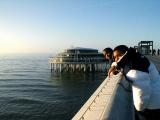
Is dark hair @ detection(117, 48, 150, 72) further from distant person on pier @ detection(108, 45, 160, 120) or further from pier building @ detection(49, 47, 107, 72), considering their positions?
pier building @ detection(49, 47, 107, 72)

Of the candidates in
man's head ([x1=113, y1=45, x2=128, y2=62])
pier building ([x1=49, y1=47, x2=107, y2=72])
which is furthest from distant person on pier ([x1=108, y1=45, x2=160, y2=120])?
pier building ([x1=49, y1=47, x2=107, y2=72])

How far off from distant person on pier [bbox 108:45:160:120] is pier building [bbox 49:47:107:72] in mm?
65677

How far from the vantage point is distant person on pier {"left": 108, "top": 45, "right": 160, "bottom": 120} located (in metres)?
5.33

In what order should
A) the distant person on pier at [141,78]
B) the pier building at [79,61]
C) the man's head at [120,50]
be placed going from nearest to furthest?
the distant person on pier at [141,78], the man's head at [120,50], the pier building at [79,61]

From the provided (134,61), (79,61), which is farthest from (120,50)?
(79,61)

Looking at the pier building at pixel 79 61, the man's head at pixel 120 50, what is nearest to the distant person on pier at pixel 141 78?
the man's head at pixel 120 50

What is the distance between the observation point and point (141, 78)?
533 centimetres

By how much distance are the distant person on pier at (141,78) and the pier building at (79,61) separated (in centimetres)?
6568

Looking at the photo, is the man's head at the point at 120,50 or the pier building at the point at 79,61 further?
the pier building at the point at 79,61

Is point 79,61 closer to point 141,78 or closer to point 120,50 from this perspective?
point 120,50

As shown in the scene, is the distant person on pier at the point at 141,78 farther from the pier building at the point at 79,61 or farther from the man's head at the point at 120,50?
the pier building at the point at 79,61

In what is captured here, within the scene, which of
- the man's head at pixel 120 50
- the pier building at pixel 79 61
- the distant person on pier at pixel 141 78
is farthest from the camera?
the pier building at pixel 79 61

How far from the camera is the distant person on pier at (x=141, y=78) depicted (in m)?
5.33

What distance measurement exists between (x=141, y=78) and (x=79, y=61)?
6725 centimetres
